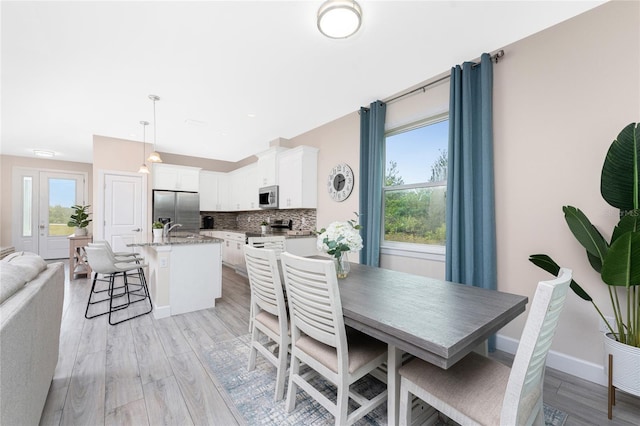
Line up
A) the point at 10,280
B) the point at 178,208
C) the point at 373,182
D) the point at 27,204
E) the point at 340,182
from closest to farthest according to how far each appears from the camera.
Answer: the point at 10,280 < the point at 373,182 < the point at 340,182 < the point at 178,208 < the point at 27,204

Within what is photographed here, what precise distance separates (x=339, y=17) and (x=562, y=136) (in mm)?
1993

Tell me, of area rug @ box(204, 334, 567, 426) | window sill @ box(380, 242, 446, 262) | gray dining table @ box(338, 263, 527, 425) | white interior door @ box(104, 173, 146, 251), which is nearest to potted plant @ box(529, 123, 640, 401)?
area rug @ box(204, 334, 567, 426)

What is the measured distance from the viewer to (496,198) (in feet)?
8.21

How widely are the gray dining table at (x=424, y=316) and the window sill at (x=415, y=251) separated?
116 centimetres

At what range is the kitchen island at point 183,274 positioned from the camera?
3.11 m

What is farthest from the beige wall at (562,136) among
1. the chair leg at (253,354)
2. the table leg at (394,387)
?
the chair leg at (253,354)

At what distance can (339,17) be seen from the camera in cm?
179

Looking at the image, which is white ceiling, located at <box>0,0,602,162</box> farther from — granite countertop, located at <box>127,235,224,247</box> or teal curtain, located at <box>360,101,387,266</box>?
granite countertop, located at <box>127,235,224,247</box>

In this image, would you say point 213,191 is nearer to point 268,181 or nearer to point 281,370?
point 268,181

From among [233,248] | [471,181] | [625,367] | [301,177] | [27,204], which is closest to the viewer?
[625,367]

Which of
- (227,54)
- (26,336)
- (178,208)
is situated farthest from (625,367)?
(178,208)

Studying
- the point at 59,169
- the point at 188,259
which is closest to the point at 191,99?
the point at 188,259

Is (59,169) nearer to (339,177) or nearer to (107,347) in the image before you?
(107,347)

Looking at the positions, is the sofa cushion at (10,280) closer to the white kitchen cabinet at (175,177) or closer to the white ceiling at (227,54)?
the white ceiling at (227,54)
